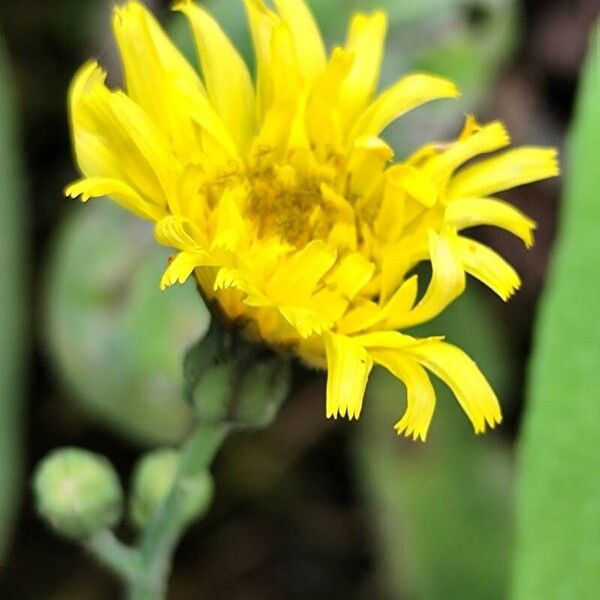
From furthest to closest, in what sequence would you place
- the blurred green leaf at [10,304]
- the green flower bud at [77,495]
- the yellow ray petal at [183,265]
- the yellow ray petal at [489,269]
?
1. the blurred green leaf at [10,304]
2. the green flower bud at [77,495]
3. the yellow ray petal at [489,269]
4. the yellow ray petal at [183,265]

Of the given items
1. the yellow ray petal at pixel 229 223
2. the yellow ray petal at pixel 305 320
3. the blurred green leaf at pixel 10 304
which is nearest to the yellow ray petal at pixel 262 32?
the yellow ray petal at pixel 229 223

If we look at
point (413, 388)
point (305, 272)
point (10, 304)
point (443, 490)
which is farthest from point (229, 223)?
point (443, 490)

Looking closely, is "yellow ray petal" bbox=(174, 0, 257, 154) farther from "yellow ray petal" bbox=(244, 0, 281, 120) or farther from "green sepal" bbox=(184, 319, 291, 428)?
"green sepal" bbox=(184, 319, 291, 428)

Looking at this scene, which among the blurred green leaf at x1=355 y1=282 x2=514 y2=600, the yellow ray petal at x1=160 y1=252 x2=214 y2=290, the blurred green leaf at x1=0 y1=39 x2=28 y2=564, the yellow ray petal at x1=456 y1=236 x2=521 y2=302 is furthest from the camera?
the blurred green leaf at x1=355 y1=282 x2=514 y2=600

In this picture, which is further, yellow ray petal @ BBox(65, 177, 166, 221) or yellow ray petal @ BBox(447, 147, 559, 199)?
yellow ray petal @ BBox(447, 147, 559, 199)

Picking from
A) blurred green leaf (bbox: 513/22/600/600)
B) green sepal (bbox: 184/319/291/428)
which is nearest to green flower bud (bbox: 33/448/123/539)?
green sepal (bbox: 184/319/291/428)

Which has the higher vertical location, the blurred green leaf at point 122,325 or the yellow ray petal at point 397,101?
the yellow ray petal at point 397,101

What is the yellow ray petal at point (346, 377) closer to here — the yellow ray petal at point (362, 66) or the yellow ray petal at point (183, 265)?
the yellow ray petal at point (183, 265)
